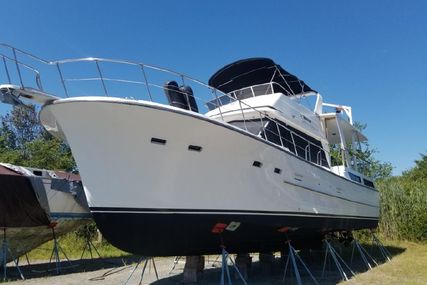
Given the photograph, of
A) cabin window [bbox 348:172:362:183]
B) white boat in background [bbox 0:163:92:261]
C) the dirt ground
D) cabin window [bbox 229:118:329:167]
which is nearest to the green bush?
the dirt ground

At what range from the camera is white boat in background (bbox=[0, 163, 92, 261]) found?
9.14 m

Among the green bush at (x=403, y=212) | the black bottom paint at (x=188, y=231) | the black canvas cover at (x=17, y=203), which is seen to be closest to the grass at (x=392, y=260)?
the green bush at (x=403, y=212)

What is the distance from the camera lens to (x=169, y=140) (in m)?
5.44

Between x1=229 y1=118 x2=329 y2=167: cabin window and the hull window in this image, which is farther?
x1=229 y1=118 x2=329 y2=167: cabin window

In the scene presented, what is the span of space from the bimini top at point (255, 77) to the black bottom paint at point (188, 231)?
3.61 metres

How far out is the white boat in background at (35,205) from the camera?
9141mm

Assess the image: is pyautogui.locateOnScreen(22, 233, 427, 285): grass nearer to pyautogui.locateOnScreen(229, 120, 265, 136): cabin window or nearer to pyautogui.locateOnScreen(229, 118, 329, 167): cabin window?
pyautogui.locateOnScreen(229, 118, 329, 167): cabin window

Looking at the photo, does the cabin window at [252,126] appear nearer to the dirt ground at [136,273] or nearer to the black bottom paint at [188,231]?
the black bottom paint at [188,231]

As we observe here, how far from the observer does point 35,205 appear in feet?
31.4

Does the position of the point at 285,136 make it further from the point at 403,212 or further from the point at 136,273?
the point at 403,212

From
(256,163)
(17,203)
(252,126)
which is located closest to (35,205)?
(17,203)

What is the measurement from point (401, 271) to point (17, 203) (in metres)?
9.13

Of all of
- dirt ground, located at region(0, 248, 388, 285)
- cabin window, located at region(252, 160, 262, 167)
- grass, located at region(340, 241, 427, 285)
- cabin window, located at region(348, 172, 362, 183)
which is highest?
cabin window, located at region(252, 160, 262, 167)

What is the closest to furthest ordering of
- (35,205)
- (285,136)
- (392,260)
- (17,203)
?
(285,136) < (17,203) < (35,205) < (392,260)
